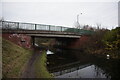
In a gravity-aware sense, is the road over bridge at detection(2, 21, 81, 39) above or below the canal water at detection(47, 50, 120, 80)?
above

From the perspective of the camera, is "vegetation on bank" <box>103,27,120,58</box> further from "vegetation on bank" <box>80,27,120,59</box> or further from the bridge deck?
the bridge deck

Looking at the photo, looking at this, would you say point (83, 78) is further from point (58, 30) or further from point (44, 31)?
point (58, 30)

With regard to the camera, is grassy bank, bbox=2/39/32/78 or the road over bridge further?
the road over bridge

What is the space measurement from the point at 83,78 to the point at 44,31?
1730 cm

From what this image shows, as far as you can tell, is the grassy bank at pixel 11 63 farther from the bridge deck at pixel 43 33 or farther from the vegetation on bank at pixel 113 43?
the vegetation on bank at pixel 113 43

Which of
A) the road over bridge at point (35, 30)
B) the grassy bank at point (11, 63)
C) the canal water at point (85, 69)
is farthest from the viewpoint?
the road over bridge at point (35, 30)

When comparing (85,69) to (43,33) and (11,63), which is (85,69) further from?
(43,33)

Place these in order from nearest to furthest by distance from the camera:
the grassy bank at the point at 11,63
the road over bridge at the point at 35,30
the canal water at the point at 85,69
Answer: the grassy bank at the point at 11,63 → the canal water at the point at 85,69 → the road over bridge at the point at 35,30

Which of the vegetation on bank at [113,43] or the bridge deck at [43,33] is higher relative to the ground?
the bridge deck at [43,33]

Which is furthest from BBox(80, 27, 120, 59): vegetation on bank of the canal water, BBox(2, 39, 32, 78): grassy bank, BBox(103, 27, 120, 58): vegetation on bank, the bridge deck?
BBox(2, 39, 32, 78): grassy bank

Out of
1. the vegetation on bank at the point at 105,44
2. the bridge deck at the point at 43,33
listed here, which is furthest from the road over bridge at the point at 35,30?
the vegetation on bank at the point at 105,44

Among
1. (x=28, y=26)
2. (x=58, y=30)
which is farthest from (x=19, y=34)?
(x=58, y=30)

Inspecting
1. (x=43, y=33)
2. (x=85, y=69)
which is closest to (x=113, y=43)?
(x=85, y=69)

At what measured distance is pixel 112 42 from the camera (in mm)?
24250
